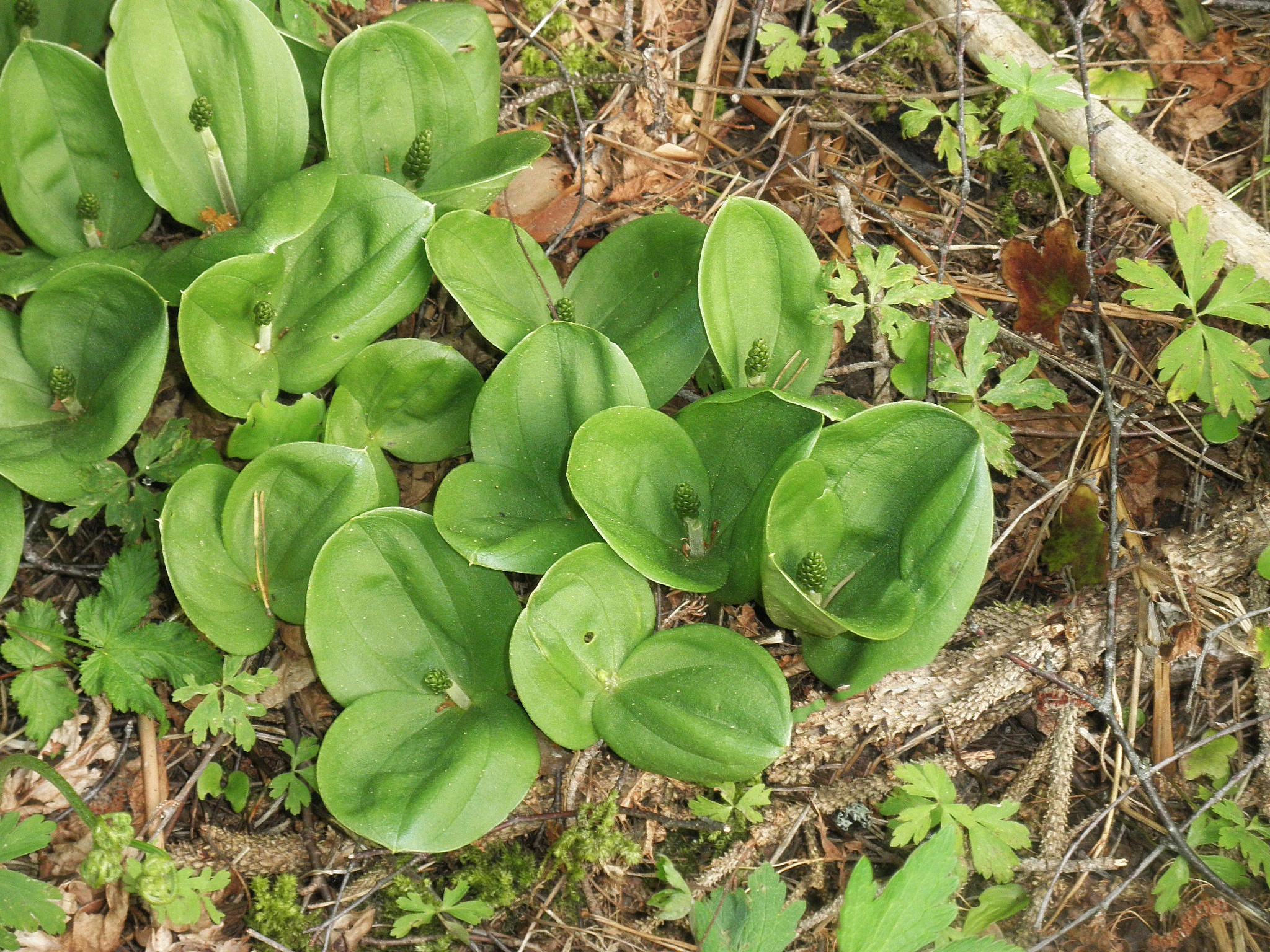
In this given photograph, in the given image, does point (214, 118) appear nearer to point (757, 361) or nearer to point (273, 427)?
point (273, 427)

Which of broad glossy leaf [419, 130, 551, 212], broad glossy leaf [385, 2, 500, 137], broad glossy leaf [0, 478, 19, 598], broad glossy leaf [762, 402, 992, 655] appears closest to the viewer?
broad glossy leaf [762, 402, 992, 655]

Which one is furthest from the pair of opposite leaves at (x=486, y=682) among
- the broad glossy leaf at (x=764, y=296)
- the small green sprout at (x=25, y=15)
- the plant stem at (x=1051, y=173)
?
the plant stem at (x=1051, y=173)

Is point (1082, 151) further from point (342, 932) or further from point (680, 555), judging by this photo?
point (342, 932)

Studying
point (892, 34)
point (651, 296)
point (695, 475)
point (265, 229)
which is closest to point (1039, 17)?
point (892, 34)

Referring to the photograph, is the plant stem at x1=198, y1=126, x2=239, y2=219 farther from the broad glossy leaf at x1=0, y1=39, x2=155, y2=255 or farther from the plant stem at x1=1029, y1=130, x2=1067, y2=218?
the plant stem at x1=1029, y1=130, x2=1067, y2=218

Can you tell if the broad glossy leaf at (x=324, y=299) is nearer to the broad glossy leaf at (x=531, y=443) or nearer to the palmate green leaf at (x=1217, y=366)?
the broad glossy leaf at (x=531, y=443)

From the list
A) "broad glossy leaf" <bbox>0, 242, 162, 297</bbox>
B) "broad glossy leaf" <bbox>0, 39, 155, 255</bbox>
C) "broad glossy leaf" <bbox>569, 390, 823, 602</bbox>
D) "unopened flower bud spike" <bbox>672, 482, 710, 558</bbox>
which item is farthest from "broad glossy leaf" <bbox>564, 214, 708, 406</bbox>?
"broad glossy leaf" <bbox>0, 39, 155, 255</bbox>
